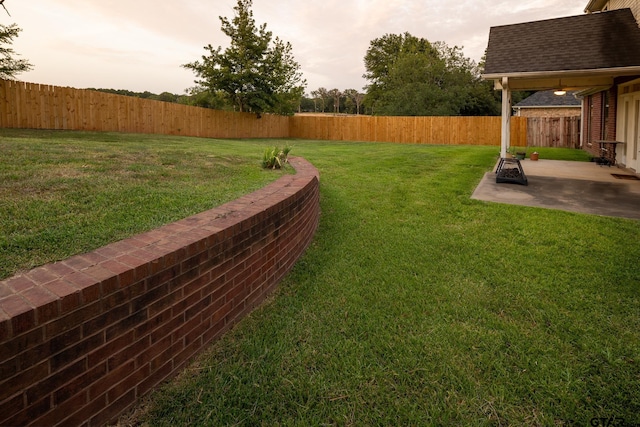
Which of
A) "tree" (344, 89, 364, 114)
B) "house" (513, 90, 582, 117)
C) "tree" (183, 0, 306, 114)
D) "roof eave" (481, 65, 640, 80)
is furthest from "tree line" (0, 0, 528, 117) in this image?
"tree" (344, 89, 364, 114)

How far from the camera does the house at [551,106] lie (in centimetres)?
2253

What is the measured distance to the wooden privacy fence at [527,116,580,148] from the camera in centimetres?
1741

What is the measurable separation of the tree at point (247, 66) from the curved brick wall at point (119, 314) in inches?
721

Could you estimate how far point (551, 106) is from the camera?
22891 millimetres

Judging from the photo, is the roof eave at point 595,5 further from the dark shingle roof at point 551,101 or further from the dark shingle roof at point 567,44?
the dark shingle roof at point 551,101

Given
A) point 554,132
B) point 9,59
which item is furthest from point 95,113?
point 554,132

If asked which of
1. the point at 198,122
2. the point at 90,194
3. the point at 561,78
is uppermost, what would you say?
the point at 198,122

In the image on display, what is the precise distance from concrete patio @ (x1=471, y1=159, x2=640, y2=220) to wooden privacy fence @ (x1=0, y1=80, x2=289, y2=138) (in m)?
12.0

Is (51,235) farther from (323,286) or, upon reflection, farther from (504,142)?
(504,142)

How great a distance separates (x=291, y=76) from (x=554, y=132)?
14333 mm

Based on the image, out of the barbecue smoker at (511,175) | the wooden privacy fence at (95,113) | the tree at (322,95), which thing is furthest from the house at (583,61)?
the tree at (322,95)

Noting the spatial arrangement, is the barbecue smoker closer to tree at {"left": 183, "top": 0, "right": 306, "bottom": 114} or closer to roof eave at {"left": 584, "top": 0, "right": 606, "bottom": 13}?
roof eave at {"left": 584, "top": 0, "right": 606, "bottom": 13}

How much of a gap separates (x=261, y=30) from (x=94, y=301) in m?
21.0

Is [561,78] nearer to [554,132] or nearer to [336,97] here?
[554,132]
